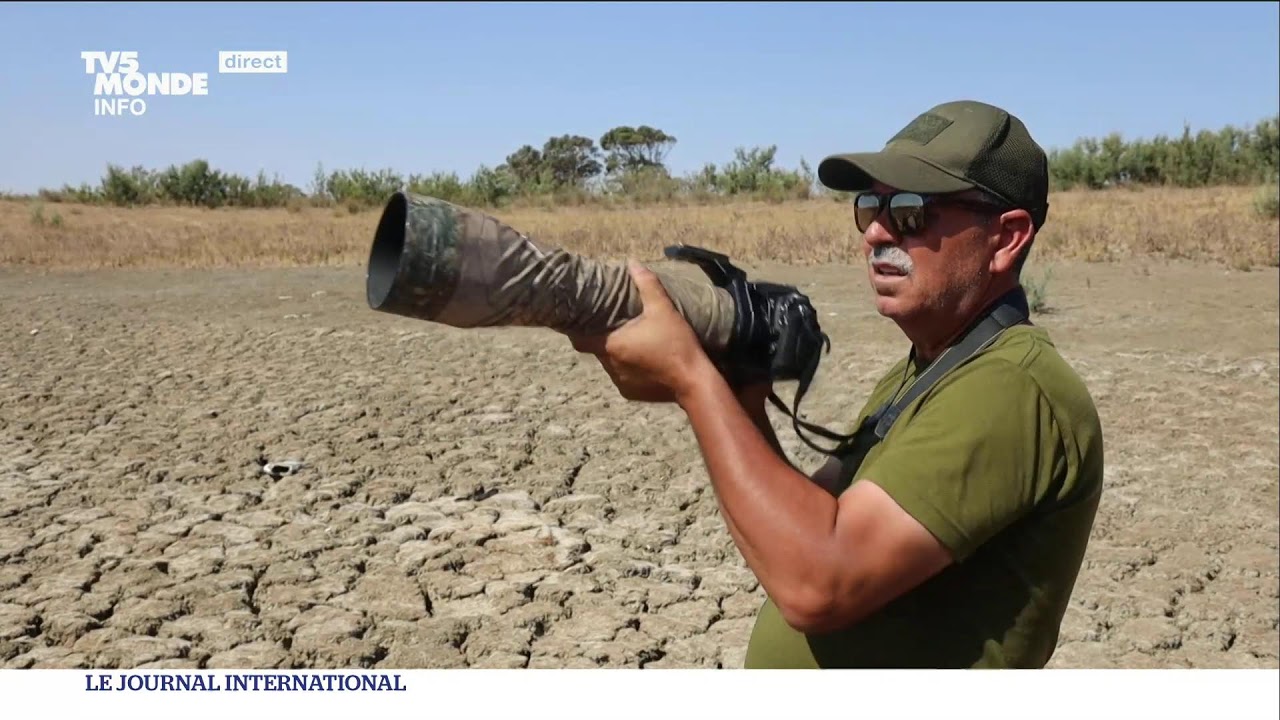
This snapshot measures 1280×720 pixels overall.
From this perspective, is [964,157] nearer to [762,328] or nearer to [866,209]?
[866,209]

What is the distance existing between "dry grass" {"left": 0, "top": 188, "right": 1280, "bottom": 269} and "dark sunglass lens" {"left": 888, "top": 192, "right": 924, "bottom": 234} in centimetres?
135

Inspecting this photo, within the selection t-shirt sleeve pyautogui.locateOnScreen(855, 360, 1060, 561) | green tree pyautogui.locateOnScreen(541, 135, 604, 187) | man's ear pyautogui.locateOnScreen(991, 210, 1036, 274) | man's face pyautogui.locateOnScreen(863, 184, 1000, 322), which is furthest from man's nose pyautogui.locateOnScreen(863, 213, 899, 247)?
green tree pyautogui.locateOnScreen(541, 135, 604, 187)

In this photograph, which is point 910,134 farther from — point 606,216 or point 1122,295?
point 1122,295

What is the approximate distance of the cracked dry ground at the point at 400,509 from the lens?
11.5 feet

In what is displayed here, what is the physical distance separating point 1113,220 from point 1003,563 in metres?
15.6

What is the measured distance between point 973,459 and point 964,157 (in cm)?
42

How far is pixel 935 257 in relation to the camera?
1606mm

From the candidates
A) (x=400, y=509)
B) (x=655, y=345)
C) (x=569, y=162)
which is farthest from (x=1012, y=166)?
(x=569, y=162)

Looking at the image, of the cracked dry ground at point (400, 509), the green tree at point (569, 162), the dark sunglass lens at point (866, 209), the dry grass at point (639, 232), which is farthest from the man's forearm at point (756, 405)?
the green tree at point (569, 162)

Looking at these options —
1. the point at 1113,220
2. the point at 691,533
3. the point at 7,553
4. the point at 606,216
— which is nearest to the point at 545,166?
the point at 606,216

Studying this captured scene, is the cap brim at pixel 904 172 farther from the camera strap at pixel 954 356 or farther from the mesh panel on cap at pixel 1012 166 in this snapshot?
the camera strap at pixel 954 356

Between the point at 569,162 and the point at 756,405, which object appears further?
the point at 569,162

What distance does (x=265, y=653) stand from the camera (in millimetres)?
3512

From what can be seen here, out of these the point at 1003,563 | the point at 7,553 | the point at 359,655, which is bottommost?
the point at 359,655
